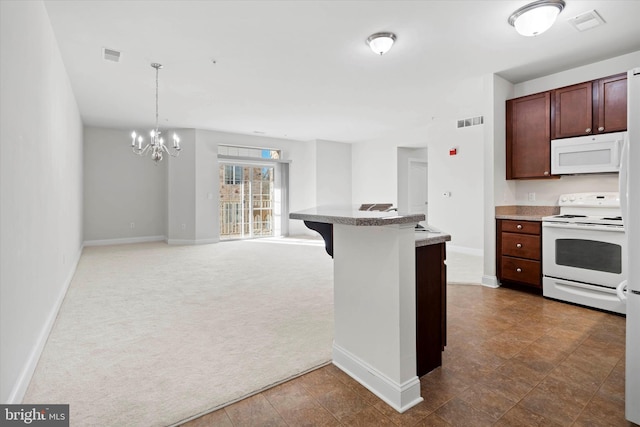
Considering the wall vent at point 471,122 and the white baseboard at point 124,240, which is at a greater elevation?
the wall vent at point 471,122

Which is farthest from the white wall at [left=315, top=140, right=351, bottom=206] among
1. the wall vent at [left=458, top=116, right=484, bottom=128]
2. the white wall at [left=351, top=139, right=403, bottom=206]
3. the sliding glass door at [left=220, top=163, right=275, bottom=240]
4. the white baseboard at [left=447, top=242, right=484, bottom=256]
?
the wall vent at [left=458, top=116, right=484, bottom=128]

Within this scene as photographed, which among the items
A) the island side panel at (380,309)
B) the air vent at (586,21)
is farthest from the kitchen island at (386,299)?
the air vent at (586,21)

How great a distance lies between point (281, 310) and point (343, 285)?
4.33 ft

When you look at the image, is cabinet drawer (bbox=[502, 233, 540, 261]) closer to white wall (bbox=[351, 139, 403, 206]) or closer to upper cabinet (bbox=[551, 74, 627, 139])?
upper cabinet (bbox=[551, 74, 627, 139])

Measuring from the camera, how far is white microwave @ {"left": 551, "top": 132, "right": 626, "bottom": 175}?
10.3 ft

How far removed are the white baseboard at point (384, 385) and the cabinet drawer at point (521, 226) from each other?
264cm

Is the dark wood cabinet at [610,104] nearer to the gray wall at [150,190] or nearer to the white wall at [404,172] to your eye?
the white wall at [404,172]

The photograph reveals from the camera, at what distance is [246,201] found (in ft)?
26.8

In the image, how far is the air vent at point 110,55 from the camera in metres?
3.39

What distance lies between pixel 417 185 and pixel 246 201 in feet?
14.8

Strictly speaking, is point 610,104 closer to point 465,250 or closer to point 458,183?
point 458,183

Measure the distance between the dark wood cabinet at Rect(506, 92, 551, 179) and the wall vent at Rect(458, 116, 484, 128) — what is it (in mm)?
2054

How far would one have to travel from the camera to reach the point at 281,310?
122 inches

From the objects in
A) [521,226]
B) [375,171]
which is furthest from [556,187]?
[375,171]
